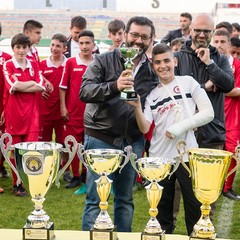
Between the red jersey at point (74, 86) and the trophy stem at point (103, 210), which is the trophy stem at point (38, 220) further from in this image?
the red jersey at point (74, 86)

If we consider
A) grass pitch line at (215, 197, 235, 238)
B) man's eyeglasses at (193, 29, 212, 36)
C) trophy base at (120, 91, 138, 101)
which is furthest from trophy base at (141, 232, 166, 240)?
grass pitch line at (215, 197, 235, 238)

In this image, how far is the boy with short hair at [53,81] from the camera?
5734mm

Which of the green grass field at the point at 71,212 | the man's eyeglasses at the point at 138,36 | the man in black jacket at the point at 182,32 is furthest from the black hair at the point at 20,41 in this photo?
the man in black jacket at the point at 182,32

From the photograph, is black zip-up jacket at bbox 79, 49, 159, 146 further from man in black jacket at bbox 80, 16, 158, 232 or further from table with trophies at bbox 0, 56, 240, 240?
table with trophies at bbox 0, 56, 240, 240

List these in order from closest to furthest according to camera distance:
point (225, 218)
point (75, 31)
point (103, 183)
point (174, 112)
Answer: point (103, 183), point (174, 112), point (225, 218), point (75, 31)

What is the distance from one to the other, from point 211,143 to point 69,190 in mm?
2153

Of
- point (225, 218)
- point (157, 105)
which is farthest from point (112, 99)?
point (225, 218)

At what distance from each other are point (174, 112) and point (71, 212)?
1.84 meters

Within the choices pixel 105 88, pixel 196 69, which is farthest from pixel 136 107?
pixel 196 69

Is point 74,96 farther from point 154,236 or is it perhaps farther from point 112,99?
point 154,236

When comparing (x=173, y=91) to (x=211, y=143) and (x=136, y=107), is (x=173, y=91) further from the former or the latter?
(x=211, y=143)

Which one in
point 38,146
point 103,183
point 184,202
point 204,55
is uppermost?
point 204,55

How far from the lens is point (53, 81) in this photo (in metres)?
5.74

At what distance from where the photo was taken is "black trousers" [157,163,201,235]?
10.3 feet
